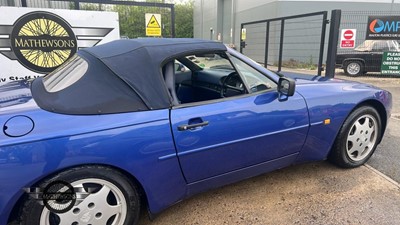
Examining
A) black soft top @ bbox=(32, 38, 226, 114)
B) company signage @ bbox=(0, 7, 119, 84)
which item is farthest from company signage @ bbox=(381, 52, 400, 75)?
black soft top @ bbox=(32, 38, 226, 114)

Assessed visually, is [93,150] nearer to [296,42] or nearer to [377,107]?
[377,107]

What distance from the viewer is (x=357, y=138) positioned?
3.15 metres

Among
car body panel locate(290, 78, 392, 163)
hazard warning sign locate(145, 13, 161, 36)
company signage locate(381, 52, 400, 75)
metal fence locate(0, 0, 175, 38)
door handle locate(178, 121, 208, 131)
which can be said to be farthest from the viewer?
company signage locate(381, 52, 400, 75)

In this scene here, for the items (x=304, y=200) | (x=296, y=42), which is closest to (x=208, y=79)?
(x=304, y=200)

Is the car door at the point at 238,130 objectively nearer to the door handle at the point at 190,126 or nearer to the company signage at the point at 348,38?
the door handle at the point at 190,126

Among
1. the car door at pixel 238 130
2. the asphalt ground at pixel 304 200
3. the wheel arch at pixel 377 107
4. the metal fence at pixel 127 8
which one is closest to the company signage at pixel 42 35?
the metal fence at pixel 127 8

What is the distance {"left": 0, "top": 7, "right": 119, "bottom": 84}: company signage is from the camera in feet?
15.5

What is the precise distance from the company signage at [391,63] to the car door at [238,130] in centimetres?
945

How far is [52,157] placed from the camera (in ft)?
5.72

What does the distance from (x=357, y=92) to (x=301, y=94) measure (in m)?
0.76

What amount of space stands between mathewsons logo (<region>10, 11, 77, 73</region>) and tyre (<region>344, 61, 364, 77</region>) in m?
10.2

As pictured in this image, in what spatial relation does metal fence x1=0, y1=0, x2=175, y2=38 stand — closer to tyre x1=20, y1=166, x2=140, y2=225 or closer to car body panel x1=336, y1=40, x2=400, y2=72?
tyre x1=20, y1=166, x2=140, y2=225

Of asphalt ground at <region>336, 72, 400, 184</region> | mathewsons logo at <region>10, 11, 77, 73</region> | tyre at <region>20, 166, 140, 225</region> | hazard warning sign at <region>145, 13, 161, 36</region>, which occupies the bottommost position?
asphalt ground at <region>336, 72, 400, 184</region>

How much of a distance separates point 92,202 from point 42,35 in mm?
4017
